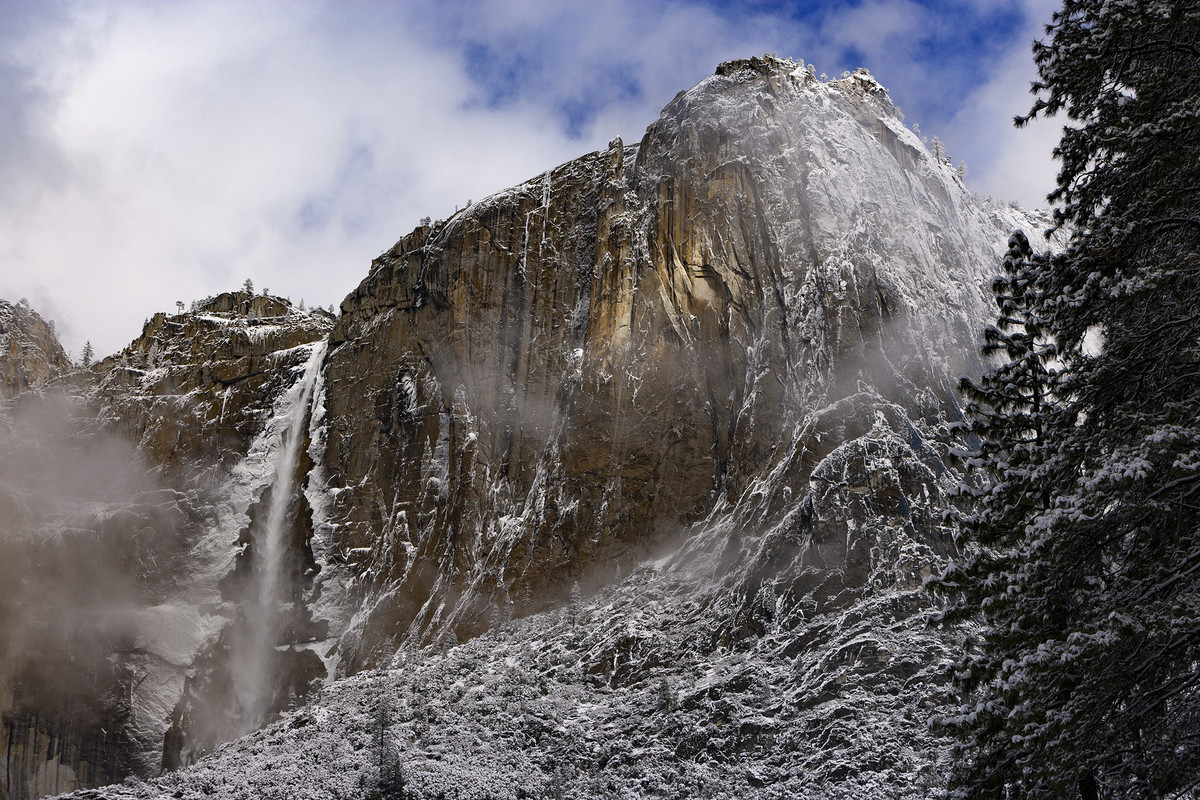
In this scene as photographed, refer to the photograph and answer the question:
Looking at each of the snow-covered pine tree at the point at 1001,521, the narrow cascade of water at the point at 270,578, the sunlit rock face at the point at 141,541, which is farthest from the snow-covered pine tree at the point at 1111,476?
the narrow cascade of water at the point at 270,578

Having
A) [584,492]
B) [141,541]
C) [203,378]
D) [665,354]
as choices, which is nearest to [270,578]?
[141,541]

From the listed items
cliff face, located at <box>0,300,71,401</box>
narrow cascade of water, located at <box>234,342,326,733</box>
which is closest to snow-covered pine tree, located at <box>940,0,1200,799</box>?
narrow cascade of water, located at <box>234,342,326,733</box>

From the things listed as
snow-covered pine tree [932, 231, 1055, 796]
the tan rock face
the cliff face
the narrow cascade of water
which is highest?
the cliff face

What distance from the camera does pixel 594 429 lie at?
231ft

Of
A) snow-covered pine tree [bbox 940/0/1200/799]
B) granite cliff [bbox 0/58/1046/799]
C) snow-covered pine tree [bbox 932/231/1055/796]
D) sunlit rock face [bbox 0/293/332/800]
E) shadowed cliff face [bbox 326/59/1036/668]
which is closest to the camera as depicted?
snow-covered pine tree [bbox 940/0/1200/799]

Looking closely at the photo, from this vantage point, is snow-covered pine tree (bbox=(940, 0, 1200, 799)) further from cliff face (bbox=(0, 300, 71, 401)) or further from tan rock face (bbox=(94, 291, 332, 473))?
cliff face (bbox=(0, 300, 71, 401))

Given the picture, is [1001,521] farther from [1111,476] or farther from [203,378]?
[203,378]

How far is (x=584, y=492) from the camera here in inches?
2714

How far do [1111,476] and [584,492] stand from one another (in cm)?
5676

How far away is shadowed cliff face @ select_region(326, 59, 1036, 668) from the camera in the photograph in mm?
61375

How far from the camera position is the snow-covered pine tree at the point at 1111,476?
42.0ft

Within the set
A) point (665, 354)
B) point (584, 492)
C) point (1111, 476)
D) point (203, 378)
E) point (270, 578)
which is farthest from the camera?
point (203, 378)

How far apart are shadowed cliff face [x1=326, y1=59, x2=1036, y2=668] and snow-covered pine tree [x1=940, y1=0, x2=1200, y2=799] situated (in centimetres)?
3937

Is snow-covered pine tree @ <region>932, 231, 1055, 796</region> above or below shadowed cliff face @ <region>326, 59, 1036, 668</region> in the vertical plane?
below
